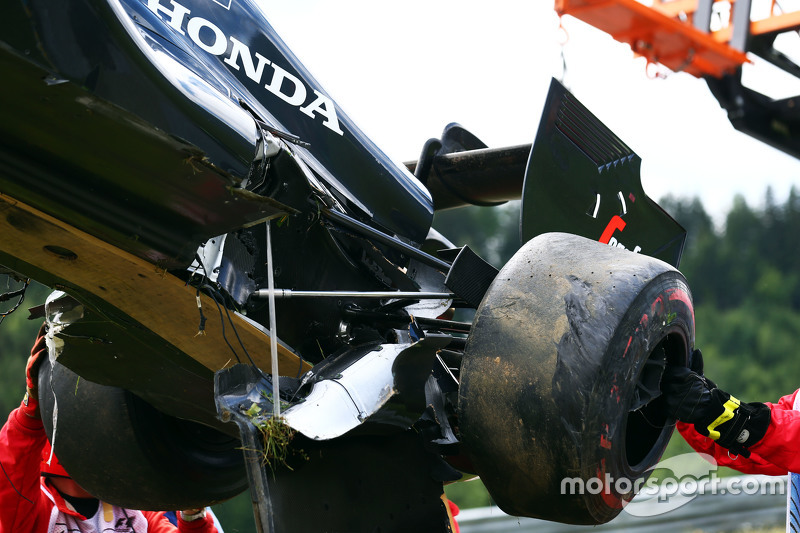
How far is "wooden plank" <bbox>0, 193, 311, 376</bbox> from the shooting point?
253 cm

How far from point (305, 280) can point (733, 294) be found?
144ft

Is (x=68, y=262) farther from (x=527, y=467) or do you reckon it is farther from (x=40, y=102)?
(x=527, y=467)

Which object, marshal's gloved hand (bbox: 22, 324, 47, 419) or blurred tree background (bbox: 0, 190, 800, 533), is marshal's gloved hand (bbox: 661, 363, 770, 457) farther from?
blurred tree background (bbox: 0, 190, 800, 533)

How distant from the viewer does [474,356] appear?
2771mm

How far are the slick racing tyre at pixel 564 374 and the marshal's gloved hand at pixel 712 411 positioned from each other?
0.14m


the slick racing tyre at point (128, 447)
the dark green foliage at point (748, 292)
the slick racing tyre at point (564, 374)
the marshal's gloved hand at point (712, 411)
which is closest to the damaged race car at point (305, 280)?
the slick racing tyre at point (564, 374)

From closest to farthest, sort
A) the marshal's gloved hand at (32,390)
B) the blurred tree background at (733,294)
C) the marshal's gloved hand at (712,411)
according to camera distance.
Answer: the marshal's gloved hand at (712,411)
the marshal's gloved hand at (32,390)
the blurred tree background at (733,294)

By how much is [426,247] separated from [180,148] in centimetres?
198

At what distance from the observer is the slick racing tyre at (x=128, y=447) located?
12.5 ft

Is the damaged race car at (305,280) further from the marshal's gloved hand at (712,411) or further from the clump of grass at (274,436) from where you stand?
the marshal's gloved hand at (712,411)

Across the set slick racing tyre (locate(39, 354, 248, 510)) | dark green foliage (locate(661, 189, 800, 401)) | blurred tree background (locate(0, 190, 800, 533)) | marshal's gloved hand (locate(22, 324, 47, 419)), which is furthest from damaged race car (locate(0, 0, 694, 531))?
dark green foliage (locate(661, 189, 800, 401))

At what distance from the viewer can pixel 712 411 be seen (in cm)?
308

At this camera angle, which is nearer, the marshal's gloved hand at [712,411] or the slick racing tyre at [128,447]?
the marshal's gloved hand at [712,411]

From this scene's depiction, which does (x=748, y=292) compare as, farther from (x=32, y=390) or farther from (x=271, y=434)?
(x=271, y=434)
